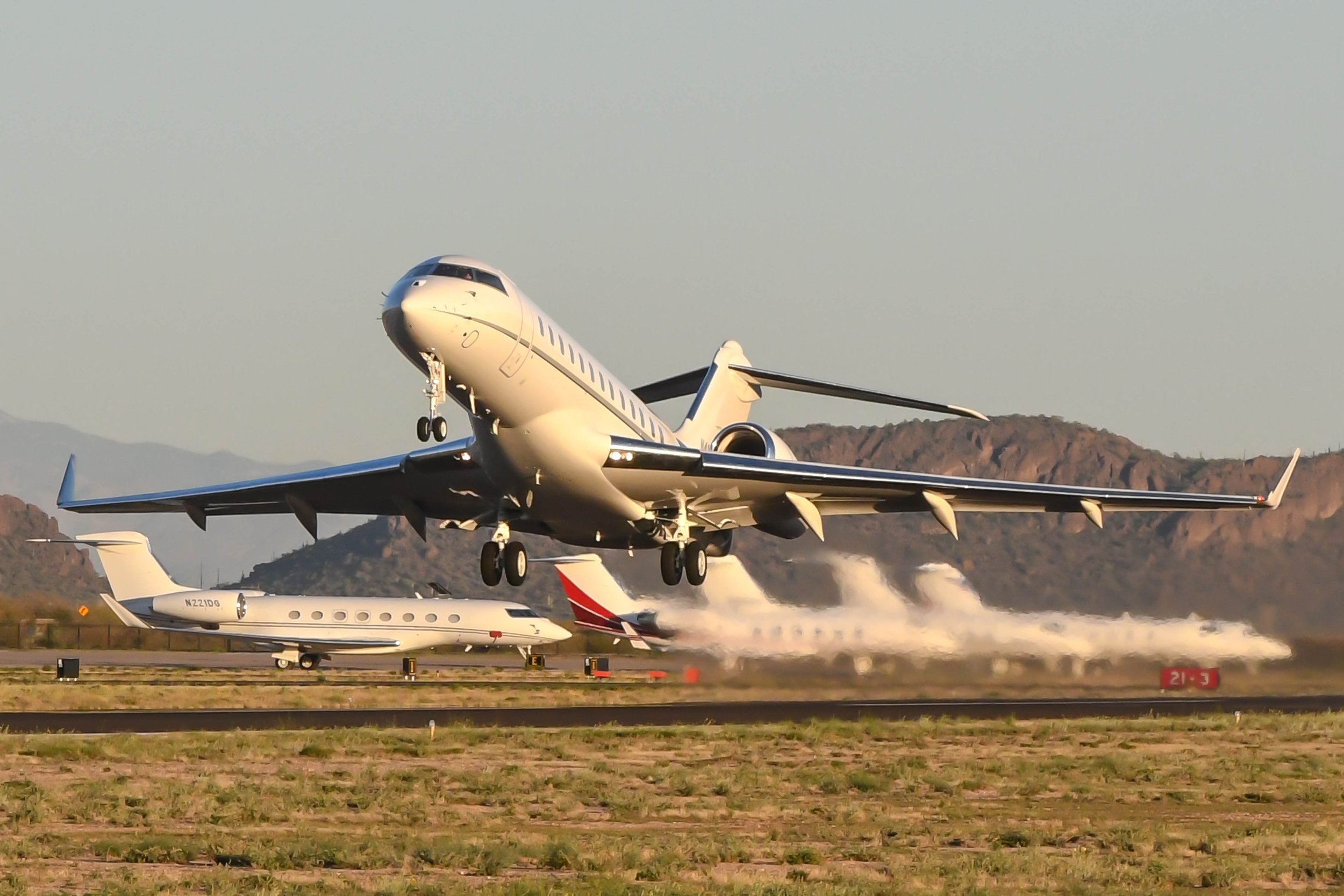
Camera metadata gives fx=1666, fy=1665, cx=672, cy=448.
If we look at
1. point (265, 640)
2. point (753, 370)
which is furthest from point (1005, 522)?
point (753, 370)

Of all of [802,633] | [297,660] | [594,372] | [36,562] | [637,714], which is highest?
[36,562]

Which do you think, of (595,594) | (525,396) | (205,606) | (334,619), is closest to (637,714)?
(525,396)

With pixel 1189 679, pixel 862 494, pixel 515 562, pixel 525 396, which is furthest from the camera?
pixel 1189 679

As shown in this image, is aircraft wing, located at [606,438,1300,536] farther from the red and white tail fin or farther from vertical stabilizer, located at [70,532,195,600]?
vertical stabilizer, located at [70,532,195,600]

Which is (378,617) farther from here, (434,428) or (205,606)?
(434,428)

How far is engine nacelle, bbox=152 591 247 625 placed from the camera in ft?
199

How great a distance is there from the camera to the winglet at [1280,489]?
1080 inches

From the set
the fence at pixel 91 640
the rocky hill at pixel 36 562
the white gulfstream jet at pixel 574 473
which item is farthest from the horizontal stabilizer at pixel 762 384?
the rocky hill at pixel 36 562

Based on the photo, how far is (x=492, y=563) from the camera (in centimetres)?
2600

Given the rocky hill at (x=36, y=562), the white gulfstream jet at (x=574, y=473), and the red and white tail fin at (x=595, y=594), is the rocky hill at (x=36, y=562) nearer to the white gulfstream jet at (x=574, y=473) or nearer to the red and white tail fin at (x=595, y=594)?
→ the red and white tail fin at (x=595, y=594)

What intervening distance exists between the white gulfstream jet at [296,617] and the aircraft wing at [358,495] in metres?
28.5

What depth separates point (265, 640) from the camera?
61188 mm

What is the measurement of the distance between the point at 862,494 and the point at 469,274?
10161 mm

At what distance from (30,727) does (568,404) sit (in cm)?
1656
